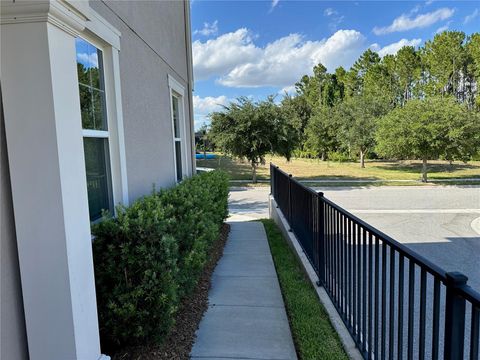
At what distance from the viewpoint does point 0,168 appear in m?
1.72

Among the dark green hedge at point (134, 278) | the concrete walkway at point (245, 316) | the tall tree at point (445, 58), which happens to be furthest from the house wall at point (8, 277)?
the tall tree at point (445, 58)

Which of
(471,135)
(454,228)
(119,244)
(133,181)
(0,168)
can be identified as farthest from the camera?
(471,135)

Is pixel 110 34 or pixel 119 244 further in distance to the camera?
pixel 110 34

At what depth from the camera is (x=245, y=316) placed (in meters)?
3.56

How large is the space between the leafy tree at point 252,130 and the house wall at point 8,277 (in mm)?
16509

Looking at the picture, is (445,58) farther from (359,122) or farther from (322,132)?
(359,122)

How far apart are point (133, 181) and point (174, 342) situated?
185cm

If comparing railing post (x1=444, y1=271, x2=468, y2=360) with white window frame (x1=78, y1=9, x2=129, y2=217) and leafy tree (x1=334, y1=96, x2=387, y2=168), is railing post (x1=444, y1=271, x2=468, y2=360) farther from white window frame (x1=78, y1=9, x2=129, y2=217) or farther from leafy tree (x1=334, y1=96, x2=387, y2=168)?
leafy tree (x1=334, y1=96, x2=387, y2=168)

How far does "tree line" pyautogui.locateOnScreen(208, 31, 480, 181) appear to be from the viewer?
667 inches

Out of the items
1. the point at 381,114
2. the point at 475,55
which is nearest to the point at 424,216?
the point at 381,114

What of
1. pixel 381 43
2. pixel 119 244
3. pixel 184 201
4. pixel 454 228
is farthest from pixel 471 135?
pixel 381 43

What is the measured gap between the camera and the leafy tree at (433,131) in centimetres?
1645

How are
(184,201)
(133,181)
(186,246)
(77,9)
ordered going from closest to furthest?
(77,9) < (186,246) < (184,201) < (133,181)

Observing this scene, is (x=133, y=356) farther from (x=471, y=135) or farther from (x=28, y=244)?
(x=471, y=135)
